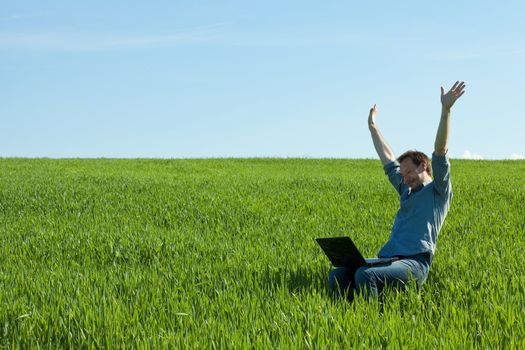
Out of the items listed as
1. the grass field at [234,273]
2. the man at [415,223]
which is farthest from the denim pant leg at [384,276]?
the grass field at [234,273]

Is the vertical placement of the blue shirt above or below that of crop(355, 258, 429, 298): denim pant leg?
above

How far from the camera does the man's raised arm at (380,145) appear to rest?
23.9ft

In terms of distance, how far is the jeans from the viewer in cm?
603

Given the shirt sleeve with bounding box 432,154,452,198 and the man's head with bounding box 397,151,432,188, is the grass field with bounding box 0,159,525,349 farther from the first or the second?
the man's head with bounding box 397,151,432,188

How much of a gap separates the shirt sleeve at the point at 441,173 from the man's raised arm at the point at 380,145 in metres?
1.00

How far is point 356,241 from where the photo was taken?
9719 mm

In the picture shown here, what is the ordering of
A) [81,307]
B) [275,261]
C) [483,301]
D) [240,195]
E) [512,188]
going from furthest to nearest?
[512,188] < [240,195] < [275,261] < [483,301] < [81,307]

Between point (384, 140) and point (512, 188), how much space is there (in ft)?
38.9

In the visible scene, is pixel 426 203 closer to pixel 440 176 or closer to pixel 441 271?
pixel 440 176

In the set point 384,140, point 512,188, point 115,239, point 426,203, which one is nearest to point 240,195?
point 115,239

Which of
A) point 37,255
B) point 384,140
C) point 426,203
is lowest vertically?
point 37,255

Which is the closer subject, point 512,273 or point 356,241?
point 512,273

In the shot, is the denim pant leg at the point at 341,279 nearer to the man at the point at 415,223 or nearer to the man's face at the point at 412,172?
the man at the point at 415,223

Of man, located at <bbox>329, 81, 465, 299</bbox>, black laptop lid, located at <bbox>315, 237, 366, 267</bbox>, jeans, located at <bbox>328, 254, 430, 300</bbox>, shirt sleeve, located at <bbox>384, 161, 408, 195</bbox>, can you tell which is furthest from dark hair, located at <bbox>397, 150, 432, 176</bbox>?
black laptop lid, located at <bbox>315, 237, 366, 267</bbox>
